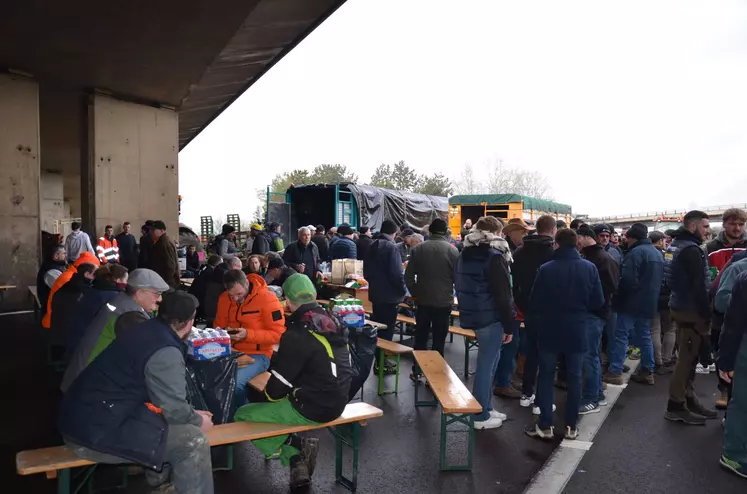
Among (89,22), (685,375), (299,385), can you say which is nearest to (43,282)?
(89,22)

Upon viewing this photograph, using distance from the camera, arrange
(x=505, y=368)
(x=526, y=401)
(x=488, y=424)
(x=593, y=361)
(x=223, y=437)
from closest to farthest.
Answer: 1. (x=223, y=437)
2. (x=488, y=424)
3. (x=593, y=361)
4. (x=526, y=401)
5. (x=505, y=368)

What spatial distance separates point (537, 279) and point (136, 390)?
3.50m

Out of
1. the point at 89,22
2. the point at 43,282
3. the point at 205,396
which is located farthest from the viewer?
the point at 89,22

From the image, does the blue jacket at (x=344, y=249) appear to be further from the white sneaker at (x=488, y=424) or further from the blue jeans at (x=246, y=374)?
the white sneaker at (x=488, y=424)

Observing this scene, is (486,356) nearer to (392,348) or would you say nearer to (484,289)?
(484,289)

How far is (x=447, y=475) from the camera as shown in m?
4.15

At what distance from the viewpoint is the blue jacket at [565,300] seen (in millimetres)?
4609

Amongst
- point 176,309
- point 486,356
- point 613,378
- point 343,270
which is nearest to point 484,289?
point 486,356

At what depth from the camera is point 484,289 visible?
5039 mm

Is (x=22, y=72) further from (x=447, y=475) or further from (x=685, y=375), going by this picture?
(x=685, y=375)

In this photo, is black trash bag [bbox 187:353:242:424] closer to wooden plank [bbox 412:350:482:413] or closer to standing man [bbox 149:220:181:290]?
wooden plank [bbox 412:350:482:413]

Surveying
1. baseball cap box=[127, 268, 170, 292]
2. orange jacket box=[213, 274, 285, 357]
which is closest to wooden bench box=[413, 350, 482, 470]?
orange jacket box=[213, 274, 285, 357]

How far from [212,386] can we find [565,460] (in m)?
3.00

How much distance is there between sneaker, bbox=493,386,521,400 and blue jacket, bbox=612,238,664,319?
188cm
